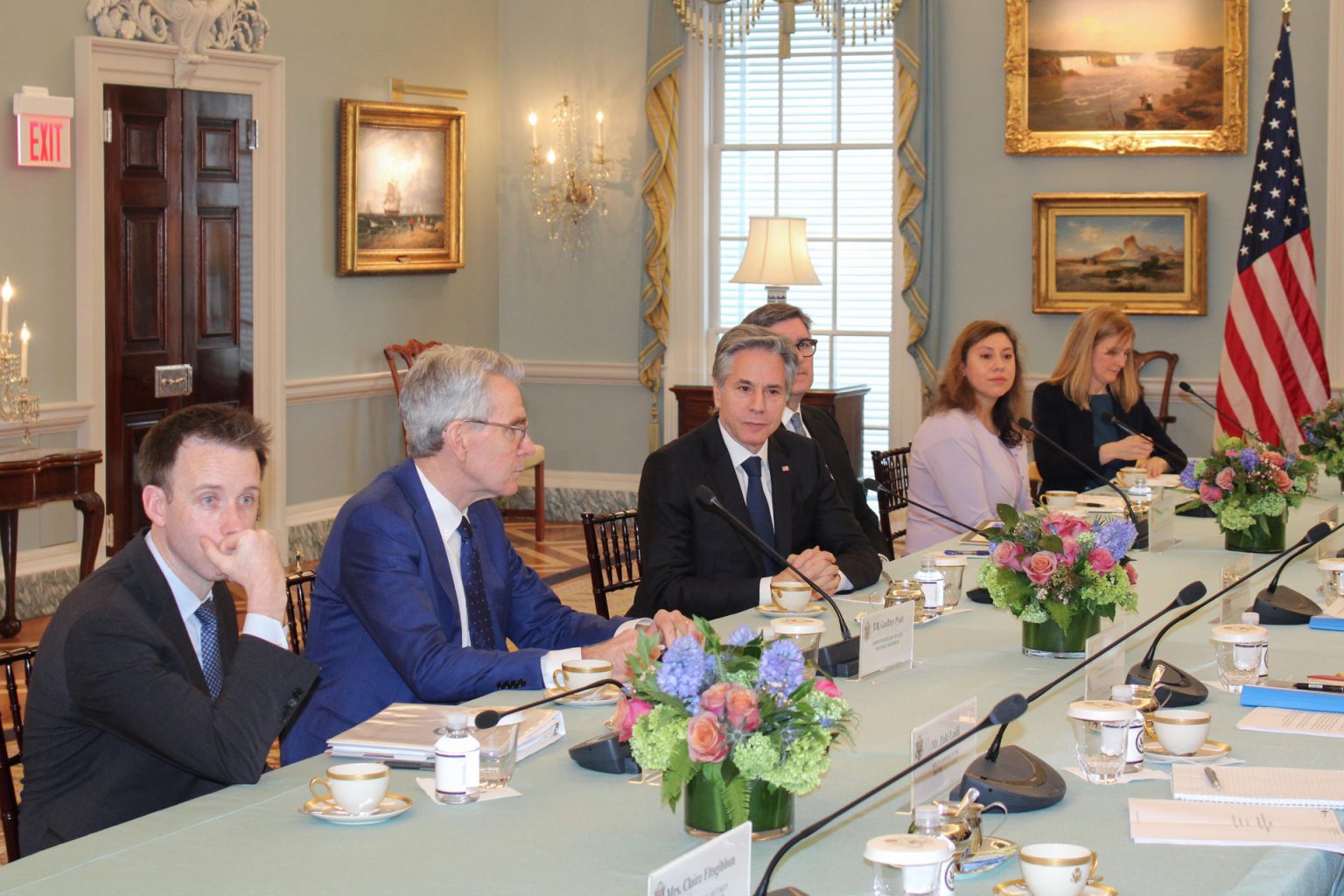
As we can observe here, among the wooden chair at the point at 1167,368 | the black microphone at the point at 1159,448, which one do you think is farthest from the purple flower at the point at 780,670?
the wooden chair at the point at 1167,368

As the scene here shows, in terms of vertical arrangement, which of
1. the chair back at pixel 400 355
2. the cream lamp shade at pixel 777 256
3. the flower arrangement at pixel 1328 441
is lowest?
the flower arrangement at pixel 1328 441

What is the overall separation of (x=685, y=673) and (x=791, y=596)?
170 cm

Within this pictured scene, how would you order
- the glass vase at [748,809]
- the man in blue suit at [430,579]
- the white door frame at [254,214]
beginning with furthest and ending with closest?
the white door frame at [254,214]
the man in blue suit at [430,579]
the glass vase at [748,809]

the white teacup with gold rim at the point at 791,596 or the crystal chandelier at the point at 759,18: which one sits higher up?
the crystal chandelier at the point at 759,18

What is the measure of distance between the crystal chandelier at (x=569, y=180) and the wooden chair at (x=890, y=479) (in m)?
4.05

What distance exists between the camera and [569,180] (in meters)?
9.49

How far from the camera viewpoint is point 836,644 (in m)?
3.05

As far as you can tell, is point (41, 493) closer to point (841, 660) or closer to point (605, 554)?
point (605, 554)

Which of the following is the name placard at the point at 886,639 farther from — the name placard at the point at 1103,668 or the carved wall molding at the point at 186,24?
the carved wall molding at the point at 186,24

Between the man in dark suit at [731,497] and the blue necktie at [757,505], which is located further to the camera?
the blue necktie at [757,505]

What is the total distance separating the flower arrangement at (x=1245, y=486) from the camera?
425 centimetres

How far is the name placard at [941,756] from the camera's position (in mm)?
1977

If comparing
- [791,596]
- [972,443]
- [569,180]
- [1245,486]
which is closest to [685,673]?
[791,596]

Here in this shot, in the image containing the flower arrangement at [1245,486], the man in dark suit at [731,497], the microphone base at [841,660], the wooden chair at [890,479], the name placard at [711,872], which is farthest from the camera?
the wooden chair at [890,479]
